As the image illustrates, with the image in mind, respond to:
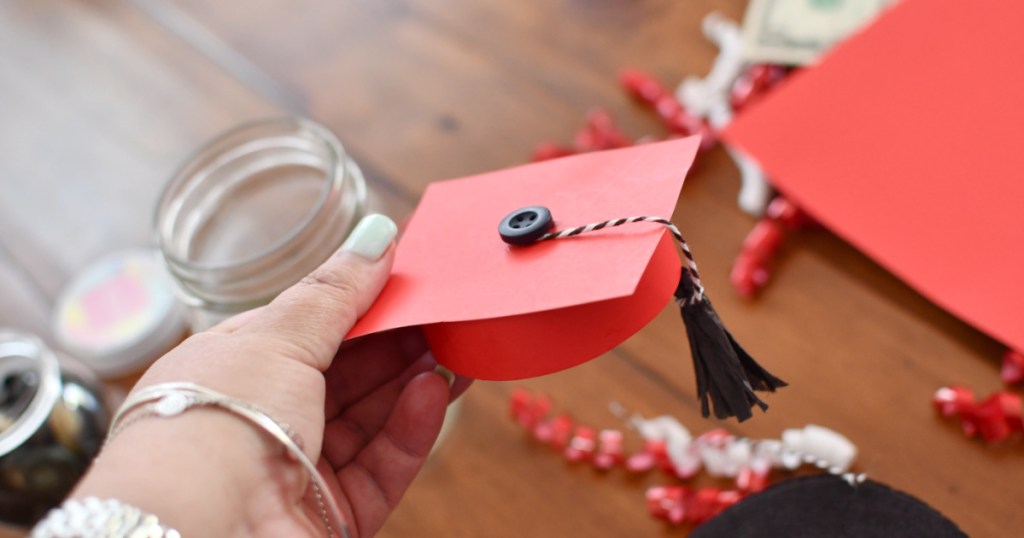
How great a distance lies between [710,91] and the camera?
0.82m

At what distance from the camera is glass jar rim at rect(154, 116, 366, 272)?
64 centimetres

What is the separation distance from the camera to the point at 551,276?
0.45m

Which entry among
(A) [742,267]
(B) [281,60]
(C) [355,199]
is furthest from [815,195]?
(B) [281,60]

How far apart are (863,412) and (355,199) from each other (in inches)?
16.2

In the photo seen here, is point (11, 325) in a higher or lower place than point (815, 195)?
lower

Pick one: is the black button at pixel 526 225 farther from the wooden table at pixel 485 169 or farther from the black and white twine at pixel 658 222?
the wooden table at pixel 485 169

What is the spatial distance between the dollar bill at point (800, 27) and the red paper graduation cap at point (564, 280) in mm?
375

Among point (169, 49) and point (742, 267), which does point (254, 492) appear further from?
point (169, 49)

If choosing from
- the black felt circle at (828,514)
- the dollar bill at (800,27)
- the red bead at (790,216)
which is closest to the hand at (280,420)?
the black felt circle at (828,514)

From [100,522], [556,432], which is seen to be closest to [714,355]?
[556,432]

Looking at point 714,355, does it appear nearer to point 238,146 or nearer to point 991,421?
point 991,421

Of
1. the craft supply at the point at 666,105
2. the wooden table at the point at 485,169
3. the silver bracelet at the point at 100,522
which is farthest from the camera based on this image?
the craft supply at the point at 666,105

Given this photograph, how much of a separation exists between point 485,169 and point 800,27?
1.07 feet

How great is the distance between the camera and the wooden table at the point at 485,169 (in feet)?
2.06
